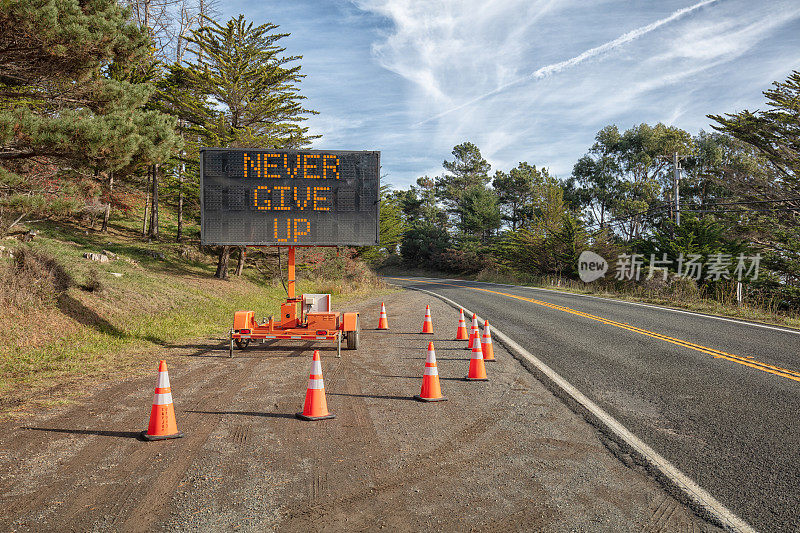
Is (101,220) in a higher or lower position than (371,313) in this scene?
higher

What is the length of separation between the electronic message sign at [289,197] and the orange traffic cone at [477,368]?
3.60m

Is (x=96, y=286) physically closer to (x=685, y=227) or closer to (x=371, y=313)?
(x=371, y=313)

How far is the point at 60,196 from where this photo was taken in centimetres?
955

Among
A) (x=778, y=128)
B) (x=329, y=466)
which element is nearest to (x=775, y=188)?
(x=778, y=128)

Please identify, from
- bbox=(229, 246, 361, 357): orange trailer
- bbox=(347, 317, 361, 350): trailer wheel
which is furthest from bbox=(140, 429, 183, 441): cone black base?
bbox=(347, 317, 361, 350): trailer wheel

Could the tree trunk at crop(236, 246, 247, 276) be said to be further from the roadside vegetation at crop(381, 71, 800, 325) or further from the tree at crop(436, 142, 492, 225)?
the tree at crop(436, 142, 492, 225)

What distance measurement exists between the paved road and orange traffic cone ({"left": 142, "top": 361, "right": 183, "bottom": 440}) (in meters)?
4.66

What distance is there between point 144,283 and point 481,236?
44.9 m

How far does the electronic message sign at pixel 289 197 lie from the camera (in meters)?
9.31

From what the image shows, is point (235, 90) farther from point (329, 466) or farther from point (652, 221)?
point (652, 221)

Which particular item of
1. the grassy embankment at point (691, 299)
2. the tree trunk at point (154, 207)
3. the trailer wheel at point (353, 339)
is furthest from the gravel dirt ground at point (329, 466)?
the tree trunk at point (154, 207)

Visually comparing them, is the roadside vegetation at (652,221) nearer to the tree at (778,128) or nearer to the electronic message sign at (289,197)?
the tree at (778,128)

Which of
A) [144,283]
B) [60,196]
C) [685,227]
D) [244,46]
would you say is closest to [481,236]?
[685,227]

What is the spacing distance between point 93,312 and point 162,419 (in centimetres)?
733
